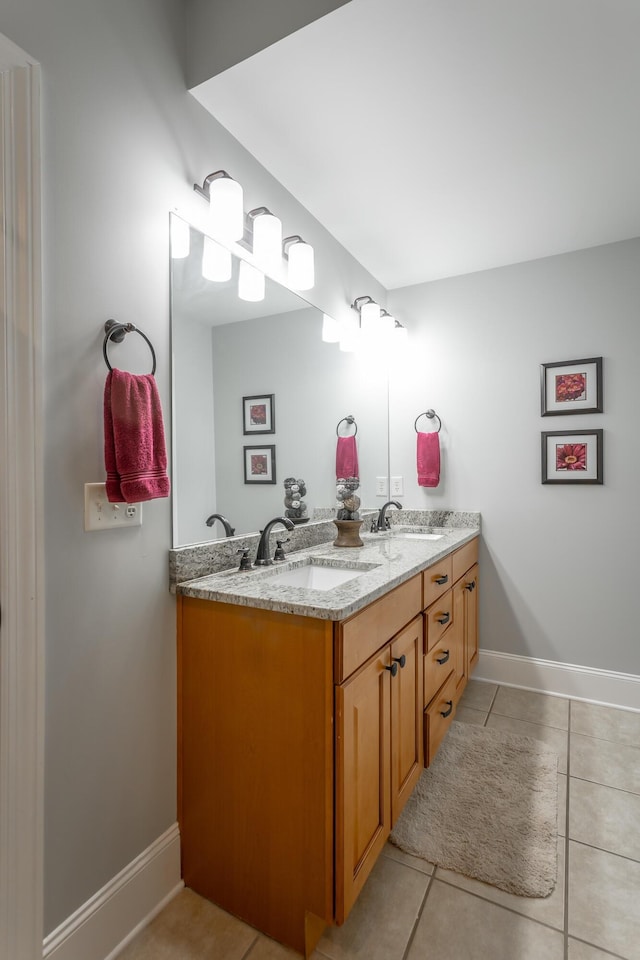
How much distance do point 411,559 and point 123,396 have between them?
113 cm

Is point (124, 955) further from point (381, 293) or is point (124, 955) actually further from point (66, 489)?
point (381, 293)

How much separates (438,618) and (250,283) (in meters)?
1.49

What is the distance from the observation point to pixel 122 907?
1185 millimetres

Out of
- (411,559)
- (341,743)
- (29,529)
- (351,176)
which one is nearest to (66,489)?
(29,529)

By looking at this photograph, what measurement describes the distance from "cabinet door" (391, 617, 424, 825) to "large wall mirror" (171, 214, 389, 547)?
682 mm

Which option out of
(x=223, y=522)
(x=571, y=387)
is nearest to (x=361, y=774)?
(x=223, y=522)

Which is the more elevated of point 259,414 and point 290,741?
point 259,414

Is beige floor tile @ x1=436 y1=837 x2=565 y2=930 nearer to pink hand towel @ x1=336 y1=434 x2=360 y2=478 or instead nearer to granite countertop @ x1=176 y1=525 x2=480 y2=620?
granite countertop @ x1=176 y1=525 x2=480 y2=620

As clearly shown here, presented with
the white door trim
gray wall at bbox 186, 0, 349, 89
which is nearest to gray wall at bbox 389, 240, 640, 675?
gray wall at bbox 186, 0, 349, 89

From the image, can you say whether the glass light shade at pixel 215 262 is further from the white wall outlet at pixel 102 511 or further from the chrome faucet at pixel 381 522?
the chrome faucet at pixel 381 522

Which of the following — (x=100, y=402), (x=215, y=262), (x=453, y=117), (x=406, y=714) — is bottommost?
(x=406, y=714)

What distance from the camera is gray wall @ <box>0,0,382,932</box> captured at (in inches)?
41.3

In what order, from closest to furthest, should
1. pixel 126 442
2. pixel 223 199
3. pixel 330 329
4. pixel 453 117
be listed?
pixel 126 442, pixel 223 199, pixel 453 117, pixel 330 329

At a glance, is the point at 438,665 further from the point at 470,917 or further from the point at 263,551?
the point at 263,551
